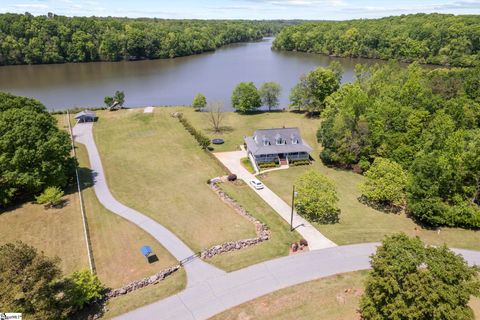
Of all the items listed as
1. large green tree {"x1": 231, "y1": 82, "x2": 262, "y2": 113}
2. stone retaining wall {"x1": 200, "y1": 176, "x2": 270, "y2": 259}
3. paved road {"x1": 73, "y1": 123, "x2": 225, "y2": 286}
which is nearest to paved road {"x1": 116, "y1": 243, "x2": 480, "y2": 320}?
paved road {"x1": 73, "y1": 123, "x2": 225, "y2": 286}

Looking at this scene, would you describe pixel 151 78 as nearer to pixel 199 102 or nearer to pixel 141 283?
pixel 199 102

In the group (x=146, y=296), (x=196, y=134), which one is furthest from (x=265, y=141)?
(x=146, y=296)

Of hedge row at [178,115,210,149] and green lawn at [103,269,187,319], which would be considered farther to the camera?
hedge row at [178,115,210,149]

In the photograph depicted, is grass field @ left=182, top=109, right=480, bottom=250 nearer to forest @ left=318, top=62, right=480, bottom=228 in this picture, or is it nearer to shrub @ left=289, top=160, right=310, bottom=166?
shrub @ left=289, top=160, right=310, bottom=166

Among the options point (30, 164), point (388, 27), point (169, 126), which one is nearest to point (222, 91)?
point (169, 126)

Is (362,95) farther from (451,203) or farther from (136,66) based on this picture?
(136,66)

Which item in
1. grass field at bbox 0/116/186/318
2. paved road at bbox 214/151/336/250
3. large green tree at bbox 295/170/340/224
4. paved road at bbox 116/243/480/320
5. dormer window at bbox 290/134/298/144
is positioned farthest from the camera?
dormer window at bbox 290/134/298/144
